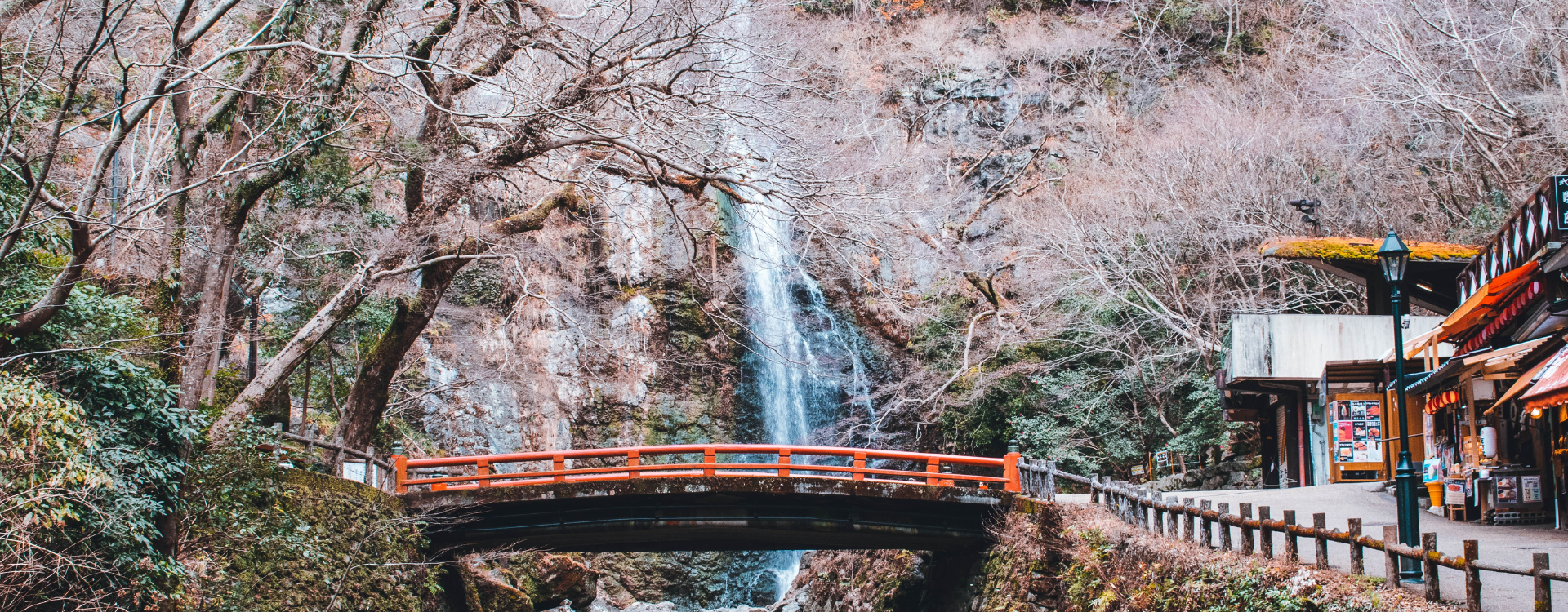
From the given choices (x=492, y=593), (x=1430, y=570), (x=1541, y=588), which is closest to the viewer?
(x=1541, y=588)

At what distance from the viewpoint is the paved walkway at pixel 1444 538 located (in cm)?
812

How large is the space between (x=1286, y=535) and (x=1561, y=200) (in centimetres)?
415

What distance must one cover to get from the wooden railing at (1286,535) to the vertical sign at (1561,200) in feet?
10.4

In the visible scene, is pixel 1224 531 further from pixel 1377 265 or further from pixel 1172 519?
pixel 1377 265

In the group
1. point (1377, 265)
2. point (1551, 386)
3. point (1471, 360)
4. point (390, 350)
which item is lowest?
point (1551, 386)

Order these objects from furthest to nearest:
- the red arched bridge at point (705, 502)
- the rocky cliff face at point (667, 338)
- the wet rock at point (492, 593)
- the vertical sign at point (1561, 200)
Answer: the rocky cliff face at point (667, 338), the wet rock at point (492, 593), the red arched bridge at point (705, 502), the vertical sign at point (1561, 200)

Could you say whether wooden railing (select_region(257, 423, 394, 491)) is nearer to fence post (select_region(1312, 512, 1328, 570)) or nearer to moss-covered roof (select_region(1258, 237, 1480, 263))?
fence post (select_region(1312, 512, 1328, 570))

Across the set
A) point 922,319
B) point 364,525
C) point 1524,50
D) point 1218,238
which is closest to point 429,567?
point 364,525

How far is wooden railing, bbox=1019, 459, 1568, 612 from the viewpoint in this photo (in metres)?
7.18

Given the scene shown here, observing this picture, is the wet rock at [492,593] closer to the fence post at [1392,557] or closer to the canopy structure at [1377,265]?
the canopy structure at [1377,265]

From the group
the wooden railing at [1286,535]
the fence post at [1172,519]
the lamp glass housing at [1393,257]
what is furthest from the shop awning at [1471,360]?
the fence post at [1172,519]

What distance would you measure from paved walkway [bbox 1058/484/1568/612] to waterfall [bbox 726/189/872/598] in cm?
1180

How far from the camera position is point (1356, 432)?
1742cm

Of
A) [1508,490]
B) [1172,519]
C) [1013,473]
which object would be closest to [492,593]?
[1013,473]
